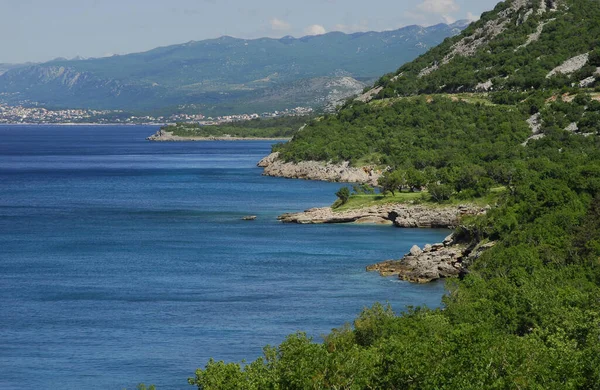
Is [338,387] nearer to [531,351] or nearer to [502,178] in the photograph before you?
[531,351]

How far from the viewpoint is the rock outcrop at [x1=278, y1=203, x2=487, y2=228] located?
334 ft

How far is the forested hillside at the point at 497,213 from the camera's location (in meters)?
37.2

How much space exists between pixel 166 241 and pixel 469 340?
59.6 metres

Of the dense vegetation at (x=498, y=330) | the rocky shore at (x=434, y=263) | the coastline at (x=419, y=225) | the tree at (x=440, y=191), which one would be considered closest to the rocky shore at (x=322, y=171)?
the coastline at (x=419, y=225)

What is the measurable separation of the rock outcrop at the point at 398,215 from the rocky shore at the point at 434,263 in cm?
2155

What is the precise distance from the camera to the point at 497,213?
262ft

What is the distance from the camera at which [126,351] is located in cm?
5600

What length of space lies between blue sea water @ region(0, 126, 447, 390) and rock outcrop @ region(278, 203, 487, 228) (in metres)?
2.23

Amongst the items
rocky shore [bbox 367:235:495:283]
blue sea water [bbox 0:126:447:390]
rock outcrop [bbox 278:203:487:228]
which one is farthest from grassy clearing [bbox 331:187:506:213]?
rocky shore [bbox 367:235:495:283]

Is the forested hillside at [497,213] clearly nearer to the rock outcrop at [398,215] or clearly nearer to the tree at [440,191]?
the tree at [440,191]

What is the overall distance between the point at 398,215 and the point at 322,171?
61905mm

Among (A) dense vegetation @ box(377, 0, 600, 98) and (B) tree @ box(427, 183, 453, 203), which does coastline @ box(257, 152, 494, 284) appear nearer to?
(B) tree @ box(427, 183, 453, 203)

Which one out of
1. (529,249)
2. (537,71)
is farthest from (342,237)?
(537,71)

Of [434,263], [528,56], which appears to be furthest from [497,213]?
[528,56]
